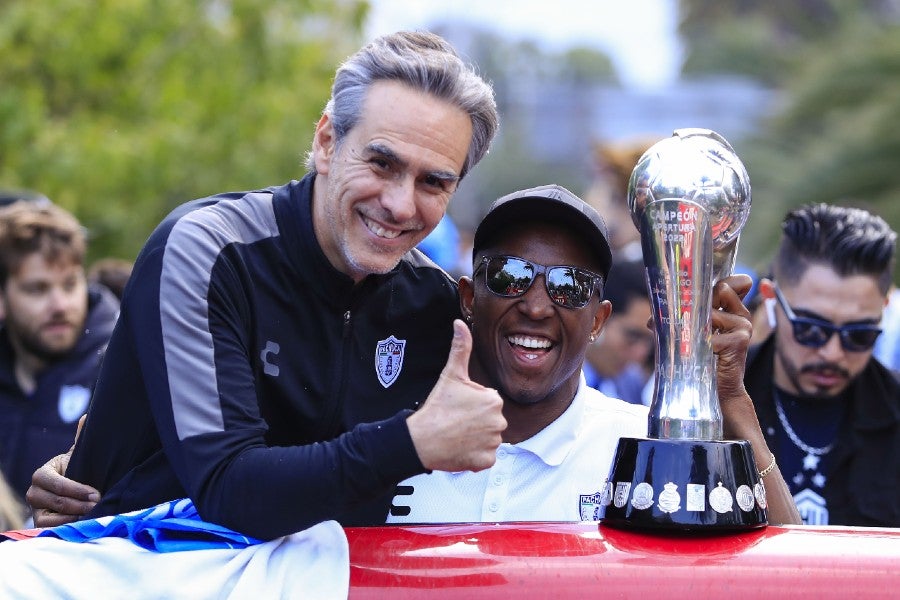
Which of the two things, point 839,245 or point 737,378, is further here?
point 839,245

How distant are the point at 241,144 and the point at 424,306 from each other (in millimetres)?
7417

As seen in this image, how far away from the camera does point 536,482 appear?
2953 millimetres

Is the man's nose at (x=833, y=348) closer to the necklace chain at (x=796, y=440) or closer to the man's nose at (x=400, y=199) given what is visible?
the necklace chain at (x=796, y=440)

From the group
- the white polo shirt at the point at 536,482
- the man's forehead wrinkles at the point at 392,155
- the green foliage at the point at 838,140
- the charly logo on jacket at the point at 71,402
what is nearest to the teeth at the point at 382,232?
the man's forehead wrinkles at the point at 392,155

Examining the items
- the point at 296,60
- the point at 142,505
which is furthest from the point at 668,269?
the point at 296,60

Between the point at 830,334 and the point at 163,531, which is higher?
the point at 830,334

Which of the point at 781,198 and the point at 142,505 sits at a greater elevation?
the point at 781,198

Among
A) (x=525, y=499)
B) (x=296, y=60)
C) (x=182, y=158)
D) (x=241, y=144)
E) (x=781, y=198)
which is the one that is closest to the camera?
(x=525, y=499)

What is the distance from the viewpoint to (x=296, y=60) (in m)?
10.9

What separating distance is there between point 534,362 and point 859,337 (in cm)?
138

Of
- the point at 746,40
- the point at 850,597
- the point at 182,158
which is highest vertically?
the point at 746,40

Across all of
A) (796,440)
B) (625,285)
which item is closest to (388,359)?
(796,440)

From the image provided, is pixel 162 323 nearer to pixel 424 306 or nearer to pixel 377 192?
pixel 377 192

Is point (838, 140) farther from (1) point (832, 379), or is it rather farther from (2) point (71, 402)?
(2) point (71, 402)
